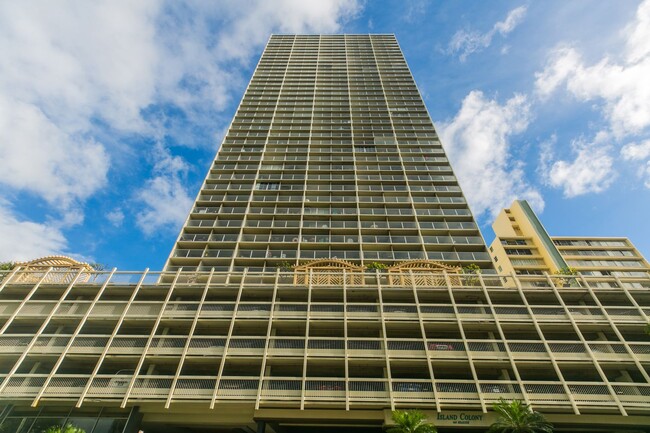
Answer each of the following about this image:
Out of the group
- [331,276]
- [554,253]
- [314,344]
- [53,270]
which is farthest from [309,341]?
[554,253]

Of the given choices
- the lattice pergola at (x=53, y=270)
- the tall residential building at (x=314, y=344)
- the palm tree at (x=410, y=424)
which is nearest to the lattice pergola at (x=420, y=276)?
the tall residential building at (x=314, y=344)

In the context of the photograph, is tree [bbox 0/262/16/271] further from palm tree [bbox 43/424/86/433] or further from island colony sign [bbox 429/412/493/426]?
island colony sign [bbox 429/412/493/426]

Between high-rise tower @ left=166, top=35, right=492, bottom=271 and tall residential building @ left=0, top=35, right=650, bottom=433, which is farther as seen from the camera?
high-rise tower @ left=166, top=35, right=492, bottom=271

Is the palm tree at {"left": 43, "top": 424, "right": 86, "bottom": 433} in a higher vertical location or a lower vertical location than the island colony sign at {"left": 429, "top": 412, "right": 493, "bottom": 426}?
lower

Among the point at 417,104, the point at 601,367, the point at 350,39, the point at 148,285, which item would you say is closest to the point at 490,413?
the point at 601,367

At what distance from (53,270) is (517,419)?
→ 37.4 meters

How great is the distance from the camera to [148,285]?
29.0 metres

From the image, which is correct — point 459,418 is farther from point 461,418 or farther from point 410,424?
point 410,424

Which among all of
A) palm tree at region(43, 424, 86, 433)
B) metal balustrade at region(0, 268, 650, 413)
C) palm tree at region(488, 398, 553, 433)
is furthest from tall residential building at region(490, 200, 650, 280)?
palm tree at region(43, 424, 86, 433)

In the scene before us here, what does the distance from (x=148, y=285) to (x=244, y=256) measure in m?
13.1

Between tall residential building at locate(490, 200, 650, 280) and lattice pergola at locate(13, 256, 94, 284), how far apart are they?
205 ft

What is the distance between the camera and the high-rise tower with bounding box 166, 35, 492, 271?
40.8m

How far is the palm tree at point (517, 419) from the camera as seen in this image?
19375 millimetres

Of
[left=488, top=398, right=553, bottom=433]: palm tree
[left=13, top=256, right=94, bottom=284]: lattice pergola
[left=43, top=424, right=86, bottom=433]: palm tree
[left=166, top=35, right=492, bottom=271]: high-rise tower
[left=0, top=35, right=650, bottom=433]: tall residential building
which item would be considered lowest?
[left=43, top=424, right=86, bottom=433]: palm tree
